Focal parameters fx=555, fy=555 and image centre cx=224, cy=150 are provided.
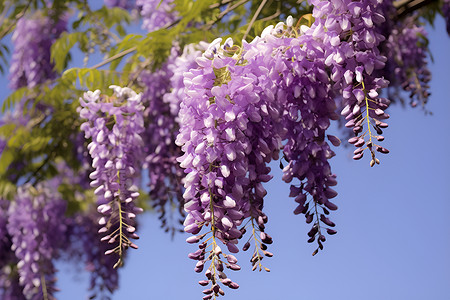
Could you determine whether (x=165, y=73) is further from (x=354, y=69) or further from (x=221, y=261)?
(x=221, y=261)

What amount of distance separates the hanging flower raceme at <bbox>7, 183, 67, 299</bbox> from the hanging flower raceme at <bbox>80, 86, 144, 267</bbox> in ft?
6.47

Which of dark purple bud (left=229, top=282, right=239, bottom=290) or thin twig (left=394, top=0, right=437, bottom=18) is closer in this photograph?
dark purple bud (left=229, top=282, right=239, bottom=290)

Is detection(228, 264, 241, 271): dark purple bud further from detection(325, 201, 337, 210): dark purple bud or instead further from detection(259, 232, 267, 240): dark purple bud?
detection(325, 201, 337, 210): dark purple bud

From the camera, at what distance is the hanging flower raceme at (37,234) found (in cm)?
464

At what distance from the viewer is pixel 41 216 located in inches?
199

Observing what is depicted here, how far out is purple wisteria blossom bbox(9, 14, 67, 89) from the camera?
5762 millimetres

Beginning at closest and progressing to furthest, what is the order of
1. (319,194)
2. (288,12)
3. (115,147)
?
(319,194) → (115,147) → (288,12)

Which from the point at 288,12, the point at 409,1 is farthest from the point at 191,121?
the point at 409,1

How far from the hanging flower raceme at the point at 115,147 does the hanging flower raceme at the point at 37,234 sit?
6.47ft

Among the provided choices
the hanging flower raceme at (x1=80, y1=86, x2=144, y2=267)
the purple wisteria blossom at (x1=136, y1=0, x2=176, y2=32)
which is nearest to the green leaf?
the purple wisteria blossom at (x1=136, y1=0, x2=176, y2=32)

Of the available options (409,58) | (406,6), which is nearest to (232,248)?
(406,6)

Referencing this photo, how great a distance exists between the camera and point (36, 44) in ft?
19.0

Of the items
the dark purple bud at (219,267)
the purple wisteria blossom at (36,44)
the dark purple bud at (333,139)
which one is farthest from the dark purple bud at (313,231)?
the purple wisteria blossom at (36,44)

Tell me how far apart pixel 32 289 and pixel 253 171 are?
339cm
